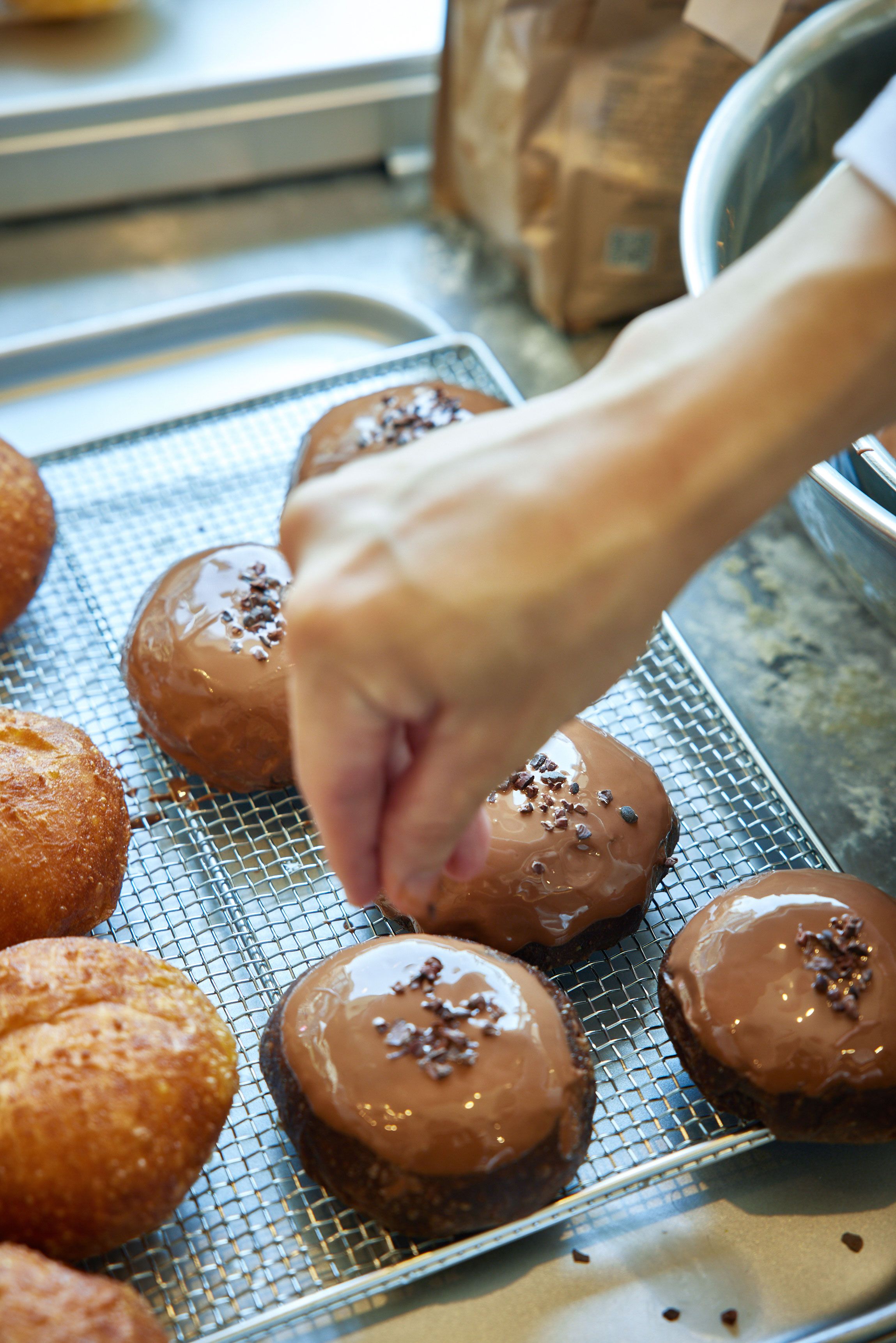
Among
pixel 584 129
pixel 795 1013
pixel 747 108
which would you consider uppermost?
pixel 747 108

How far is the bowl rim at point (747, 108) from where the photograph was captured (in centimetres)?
131

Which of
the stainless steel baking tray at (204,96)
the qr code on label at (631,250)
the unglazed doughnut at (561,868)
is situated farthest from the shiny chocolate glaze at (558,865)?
the stainless steel baking tray at (204,96)

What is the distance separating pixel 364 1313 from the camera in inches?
38.9

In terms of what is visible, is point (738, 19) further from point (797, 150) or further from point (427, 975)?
point (427, 975)

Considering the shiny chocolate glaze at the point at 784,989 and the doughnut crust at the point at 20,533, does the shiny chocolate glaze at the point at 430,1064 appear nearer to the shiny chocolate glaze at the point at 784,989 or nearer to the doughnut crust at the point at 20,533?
the shiny chocolate glaze at the point at 784,989

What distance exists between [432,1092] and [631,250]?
4.62 ft

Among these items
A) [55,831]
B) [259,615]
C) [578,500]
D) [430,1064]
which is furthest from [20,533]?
[578,500]

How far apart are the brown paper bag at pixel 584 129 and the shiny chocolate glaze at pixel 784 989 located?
115 cm

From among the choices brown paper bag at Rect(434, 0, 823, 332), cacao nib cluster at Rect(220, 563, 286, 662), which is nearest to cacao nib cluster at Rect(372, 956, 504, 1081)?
cacao nib cluster at Rect(220, 563, 286, 662)

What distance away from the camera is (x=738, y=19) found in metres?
1.56

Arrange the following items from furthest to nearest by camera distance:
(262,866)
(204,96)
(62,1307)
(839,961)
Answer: (204,96) → (262,866) → (839,961) → (62,1307)

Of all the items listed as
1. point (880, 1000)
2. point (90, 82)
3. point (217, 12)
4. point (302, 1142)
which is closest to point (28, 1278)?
point (302, 1142)

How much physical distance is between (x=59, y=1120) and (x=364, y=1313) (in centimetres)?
32

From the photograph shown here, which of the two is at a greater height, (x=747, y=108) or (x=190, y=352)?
(x=747, y=108)
